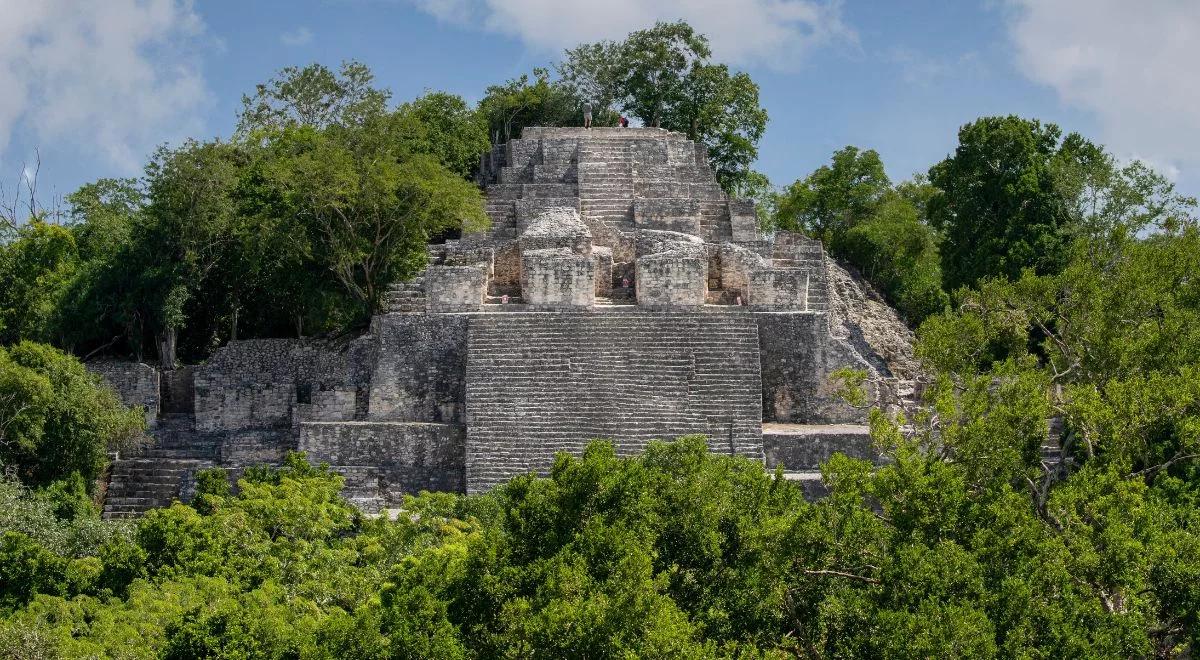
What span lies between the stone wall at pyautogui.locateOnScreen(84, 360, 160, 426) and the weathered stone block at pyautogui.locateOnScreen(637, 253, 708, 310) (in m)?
8.71

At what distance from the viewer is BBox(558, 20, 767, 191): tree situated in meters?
40.9

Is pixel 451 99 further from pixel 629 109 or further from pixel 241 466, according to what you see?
pixel 241 466

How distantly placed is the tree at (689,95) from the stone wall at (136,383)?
13623mm

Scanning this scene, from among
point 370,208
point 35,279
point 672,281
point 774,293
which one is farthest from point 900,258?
point 35,279

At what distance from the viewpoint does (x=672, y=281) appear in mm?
30828

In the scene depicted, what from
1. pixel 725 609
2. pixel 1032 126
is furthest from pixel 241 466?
pixel 1032 126

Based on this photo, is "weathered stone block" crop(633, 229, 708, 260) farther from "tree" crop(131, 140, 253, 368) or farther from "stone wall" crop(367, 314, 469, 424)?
"tree" crop(131, 140, 253, 368)

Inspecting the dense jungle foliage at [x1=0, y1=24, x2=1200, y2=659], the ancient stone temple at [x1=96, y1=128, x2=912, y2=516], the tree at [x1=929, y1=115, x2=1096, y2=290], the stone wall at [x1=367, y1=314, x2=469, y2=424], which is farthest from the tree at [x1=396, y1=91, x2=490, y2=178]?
the tree at [x1=929, y1=115, x2=1096, y2=290]

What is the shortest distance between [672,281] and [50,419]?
403 inches

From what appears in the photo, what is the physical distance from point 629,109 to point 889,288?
24.7ft

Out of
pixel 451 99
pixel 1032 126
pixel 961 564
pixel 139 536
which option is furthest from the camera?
pixel 451 99

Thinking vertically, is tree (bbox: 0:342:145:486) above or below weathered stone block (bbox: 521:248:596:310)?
below

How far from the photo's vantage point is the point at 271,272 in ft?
109

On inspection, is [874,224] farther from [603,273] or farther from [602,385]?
[602,385]
